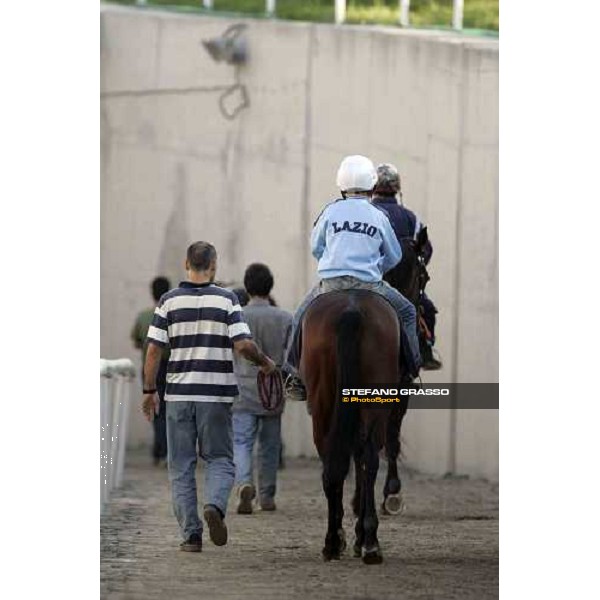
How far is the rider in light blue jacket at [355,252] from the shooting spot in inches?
470

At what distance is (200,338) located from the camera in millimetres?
12164

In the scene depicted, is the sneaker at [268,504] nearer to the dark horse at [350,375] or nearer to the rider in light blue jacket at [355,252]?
the rider in light blue jacket at [355,252]

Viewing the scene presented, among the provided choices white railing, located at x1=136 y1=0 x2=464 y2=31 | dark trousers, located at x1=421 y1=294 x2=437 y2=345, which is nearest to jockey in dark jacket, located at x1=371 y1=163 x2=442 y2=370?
dark trousers, located at x1=421 y1=294 x2=437 y2=345

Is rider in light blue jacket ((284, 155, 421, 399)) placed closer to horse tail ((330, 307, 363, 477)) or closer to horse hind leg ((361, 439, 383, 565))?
horse tail ((330, 307, 363, 477))

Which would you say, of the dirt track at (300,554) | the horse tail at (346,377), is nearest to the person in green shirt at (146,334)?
the dirt track at (300,554)

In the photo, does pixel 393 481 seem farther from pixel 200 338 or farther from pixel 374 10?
pixel 374 10

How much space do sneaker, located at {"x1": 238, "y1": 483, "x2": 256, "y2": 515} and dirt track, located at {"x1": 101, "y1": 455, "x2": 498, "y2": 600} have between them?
0.33 ft

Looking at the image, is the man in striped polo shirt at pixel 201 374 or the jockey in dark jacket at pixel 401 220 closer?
the man in striped polo shirt at pixel 201 374

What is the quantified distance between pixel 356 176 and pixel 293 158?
7.01 m

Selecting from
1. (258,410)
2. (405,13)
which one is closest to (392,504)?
(258,410)

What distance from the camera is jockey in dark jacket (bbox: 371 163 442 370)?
13617 mm

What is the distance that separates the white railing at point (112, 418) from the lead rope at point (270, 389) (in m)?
1.26
